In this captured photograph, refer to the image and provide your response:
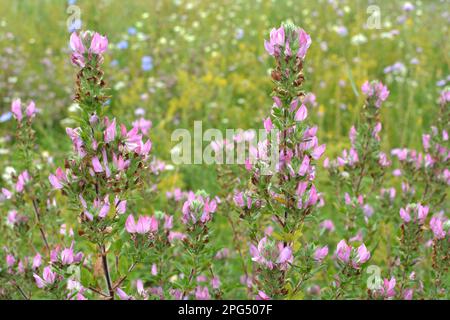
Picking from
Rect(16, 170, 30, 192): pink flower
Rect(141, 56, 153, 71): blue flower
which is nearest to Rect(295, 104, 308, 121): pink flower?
Rect(16, 170, 30, 192): pink flower

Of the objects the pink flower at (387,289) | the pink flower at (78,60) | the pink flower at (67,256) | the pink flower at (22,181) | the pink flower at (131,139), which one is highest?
the pink flower at (78,60)

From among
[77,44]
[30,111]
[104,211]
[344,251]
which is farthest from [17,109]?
[344,251]

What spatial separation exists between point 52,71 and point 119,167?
15.2 ft

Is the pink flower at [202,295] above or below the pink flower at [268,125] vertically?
below

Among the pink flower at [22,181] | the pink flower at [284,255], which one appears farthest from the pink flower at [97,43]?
the pink flower at [22,181]

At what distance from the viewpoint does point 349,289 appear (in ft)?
6.07

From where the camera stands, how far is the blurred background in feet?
15.4

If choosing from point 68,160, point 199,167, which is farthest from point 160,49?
point 68,160

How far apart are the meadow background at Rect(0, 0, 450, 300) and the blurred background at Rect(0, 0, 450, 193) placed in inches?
0.7

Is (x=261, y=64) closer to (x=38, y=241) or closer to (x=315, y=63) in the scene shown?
(x=315, y=63)

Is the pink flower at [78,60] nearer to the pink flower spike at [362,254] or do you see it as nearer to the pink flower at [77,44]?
the pink flower at [77,44]

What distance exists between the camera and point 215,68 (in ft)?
18.2

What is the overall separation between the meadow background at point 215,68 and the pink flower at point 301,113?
1.84m

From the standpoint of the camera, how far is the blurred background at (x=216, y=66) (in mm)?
4688
